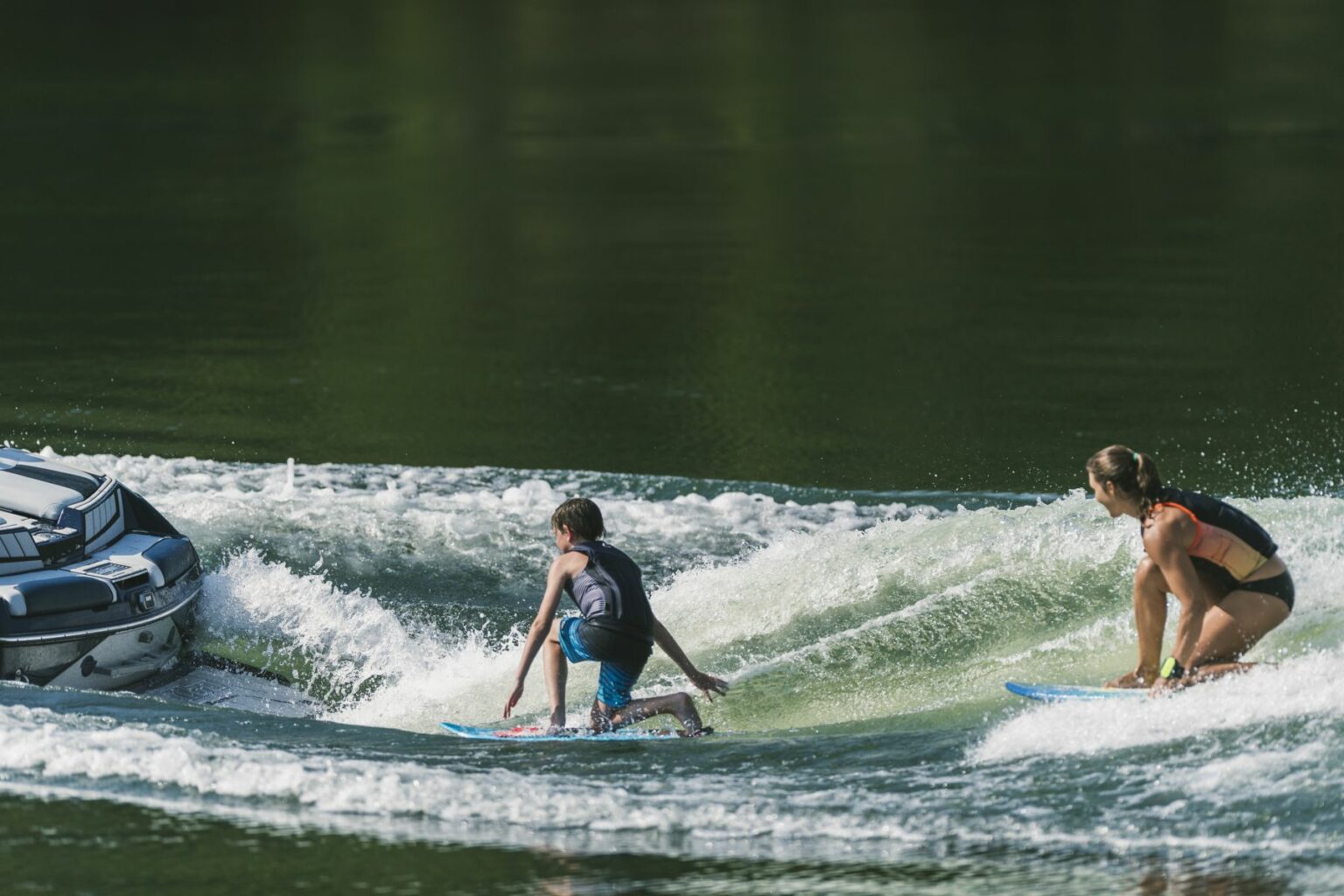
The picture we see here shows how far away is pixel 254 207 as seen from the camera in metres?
35.5

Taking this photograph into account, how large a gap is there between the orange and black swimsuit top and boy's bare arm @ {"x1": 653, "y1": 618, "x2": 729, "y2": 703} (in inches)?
107

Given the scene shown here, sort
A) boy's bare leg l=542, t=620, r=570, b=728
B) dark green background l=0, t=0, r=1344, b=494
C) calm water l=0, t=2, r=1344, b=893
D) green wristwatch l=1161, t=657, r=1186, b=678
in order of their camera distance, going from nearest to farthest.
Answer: calm water l=0, t=2, r=1344, b=893, green wristwatch l=1161, t=657, r=1186, b=678, boy's bare leg l=542, t=620, r=570, b=728, dark green background l=0, t=0, r=1344, b=494

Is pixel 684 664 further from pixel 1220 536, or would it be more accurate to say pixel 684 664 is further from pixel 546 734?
pixel 1220 536

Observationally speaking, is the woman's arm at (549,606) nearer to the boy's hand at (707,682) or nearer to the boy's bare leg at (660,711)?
the boy's bare leg at (660,711)

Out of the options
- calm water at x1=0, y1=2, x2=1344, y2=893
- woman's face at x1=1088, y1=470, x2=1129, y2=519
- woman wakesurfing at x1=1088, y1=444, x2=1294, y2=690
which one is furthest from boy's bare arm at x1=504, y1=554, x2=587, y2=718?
woman wakesurfing at x1=1088, y1=444, x2=1294, y2=690

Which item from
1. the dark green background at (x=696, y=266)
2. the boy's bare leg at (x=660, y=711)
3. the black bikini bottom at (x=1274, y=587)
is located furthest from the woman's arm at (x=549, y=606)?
the dark green background at (x=696, y=266)

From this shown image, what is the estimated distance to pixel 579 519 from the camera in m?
11.5

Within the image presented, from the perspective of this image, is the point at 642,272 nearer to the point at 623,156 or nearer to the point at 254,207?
the point at 254,207

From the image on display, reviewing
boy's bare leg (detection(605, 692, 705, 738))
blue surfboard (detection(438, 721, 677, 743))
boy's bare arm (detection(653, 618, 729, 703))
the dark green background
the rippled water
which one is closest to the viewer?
the rippled water

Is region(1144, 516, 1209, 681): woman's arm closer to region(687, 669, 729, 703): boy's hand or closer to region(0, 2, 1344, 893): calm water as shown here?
region(0, 2, 1344, 893): calm water

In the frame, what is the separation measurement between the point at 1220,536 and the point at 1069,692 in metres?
1.23

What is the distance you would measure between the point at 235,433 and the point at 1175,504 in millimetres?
11782

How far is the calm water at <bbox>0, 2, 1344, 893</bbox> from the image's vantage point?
9617 millimetres

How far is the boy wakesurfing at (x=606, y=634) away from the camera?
11.2 meters
